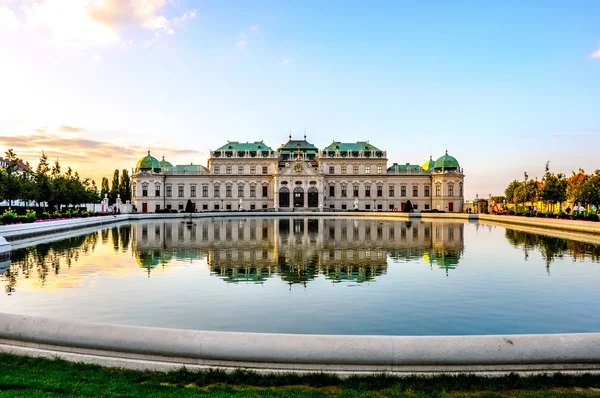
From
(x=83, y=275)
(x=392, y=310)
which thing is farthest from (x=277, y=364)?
(x=83, y=275)

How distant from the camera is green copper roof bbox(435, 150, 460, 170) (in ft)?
348

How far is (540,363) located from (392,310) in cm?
544

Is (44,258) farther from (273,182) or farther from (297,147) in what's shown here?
(297,147)

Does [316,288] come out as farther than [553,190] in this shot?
No

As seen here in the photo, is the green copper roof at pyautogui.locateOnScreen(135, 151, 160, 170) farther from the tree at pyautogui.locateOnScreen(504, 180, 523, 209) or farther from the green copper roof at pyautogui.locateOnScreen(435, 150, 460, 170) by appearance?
the tree at pyautogui.locateOnScreen(504, 180, 523, 209)

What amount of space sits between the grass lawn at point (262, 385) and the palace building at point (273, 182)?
95237mm

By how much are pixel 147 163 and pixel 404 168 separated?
56.5 metres

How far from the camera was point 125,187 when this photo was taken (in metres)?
121

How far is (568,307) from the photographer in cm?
1260

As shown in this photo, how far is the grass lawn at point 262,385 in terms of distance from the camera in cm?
625

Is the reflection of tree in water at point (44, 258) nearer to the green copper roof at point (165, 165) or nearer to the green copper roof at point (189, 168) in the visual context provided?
the green copper roof at point (189, 168)

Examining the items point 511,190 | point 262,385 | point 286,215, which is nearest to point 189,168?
point 286,215

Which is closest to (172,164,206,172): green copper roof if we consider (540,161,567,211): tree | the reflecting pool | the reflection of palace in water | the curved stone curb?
(540,161,567,211): tree

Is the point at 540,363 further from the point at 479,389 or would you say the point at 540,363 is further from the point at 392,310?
the point at 392,310
